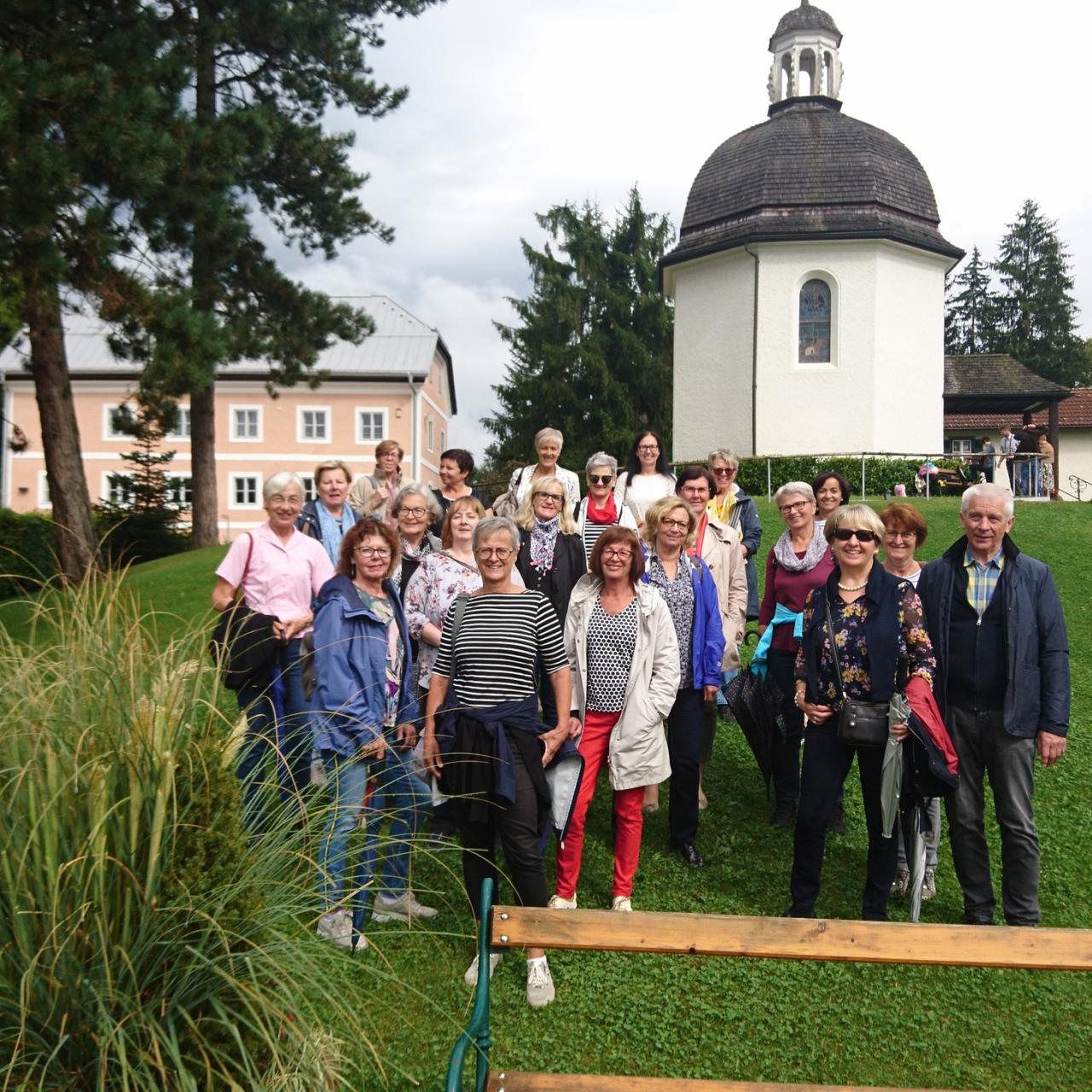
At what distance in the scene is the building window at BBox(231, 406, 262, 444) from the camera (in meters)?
44.7

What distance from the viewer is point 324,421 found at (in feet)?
147

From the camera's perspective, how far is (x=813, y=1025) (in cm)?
435

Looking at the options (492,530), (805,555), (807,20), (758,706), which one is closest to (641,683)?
(492,530)

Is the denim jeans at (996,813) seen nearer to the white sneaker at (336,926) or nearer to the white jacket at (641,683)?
the white jacket at (641,683)

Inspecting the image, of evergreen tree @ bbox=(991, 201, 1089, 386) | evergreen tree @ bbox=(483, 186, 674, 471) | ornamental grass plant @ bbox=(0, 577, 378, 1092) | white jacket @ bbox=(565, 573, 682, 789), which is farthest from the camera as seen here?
evergreen tree @ bbox=(991, 201, 1089, 386)

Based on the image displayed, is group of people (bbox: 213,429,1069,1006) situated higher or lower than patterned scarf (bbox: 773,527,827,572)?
lower

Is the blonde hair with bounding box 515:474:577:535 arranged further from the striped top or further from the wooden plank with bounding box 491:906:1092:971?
the wooden plank with bounding box 491:906:1092:971

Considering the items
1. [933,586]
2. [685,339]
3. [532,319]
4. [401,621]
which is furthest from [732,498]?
[532,319]

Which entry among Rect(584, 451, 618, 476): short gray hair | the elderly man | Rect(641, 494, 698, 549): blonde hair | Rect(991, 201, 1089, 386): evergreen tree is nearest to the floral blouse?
the elderly man

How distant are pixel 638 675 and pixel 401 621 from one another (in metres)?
1.21

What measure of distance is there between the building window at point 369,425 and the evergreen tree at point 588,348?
4705 millimetres

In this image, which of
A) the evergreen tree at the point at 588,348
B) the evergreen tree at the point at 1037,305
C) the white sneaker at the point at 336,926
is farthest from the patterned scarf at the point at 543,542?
the evergreen tree at the point at 1037,305

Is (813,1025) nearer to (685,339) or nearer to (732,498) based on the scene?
(732,498)

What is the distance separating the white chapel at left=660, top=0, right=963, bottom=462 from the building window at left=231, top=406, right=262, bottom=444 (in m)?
23.7
